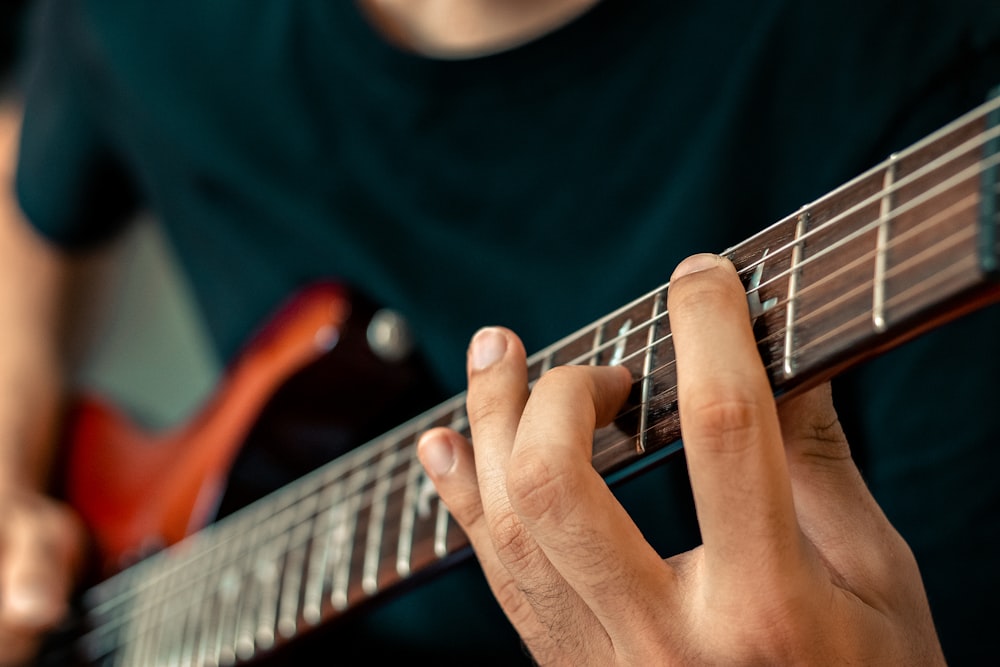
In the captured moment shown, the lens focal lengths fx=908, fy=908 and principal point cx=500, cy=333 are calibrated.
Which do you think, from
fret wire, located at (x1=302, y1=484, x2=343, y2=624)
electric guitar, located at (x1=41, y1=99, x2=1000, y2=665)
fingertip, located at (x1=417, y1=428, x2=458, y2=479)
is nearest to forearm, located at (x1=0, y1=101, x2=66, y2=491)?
electric guitar, located at (x1=41, y1=99, x2=1000, y2=665)

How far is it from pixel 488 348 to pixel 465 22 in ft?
1.25

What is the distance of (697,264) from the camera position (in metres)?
0.33

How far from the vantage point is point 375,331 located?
72cm

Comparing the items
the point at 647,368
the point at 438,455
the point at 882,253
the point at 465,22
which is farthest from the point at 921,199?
the point at 465,22

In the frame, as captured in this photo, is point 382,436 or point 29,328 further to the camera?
point 29,328

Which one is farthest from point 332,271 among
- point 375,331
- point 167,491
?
point 167,491

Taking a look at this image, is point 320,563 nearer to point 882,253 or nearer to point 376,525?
point 376,525

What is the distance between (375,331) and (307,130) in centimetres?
19

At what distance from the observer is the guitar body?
2.34 ft

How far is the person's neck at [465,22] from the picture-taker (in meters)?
0.65

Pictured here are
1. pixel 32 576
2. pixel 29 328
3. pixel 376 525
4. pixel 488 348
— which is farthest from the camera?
pixel 29 328

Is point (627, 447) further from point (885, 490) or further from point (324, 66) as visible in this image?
point (324, 66)

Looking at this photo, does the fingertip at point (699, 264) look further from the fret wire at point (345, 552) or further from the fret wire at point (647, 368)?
the fret wire at point (345, 552)

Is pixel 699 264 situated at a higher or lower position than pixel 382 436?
lower
